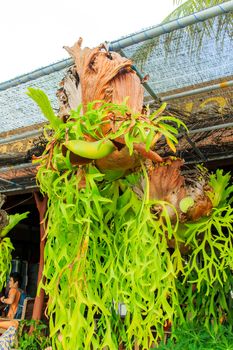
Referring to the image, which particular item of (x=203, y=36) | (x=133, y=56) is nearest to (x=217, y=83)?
(x=203, y=36)

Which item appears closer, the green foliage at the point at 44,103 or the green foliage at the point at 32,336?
the green foliage at the point at 44,103

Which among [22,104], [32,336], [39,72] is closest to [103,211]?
[39,72]

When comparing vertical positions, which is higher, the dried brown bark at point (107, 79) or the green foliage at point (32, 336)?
the dried brown bark at point (107, 79)

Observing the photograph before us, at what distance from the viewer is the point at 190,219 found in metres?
1.82

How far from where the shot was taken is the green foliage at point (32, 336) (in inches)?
158

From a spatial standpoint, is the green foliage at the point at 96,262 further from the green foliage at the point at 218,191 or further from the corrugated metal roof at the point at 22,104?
the corrugated metal roof at the point at 22,104

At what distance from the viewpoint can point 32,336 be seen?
4105mm

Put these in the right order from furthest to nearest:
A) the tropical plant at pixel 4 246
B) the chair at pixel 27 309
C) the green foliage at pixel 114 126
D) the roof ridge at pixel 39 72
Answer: the chair at pixel 27 309
the tropical plant at pixel 4 246
the roof ridge at pixel 39 72
the green foliage at pixel 114 126

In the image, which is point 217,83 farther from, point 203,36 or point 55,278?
point 55,278

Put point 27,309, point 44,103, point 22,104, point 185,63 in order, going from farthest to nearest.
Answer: point 27,309, point 22,104, point 185,63, point 44,103

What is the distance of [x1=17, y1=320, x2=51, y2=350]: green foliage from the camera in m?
4.02

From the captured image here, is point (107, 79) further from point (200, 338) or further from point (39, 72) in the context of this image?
point (200, 338)

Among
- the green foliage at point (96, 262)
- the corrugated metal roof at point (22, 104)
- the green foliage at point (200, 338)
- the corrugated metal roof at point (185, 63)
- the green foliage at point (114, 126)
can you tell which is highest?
the corrugated metal roof at point (22, 104)

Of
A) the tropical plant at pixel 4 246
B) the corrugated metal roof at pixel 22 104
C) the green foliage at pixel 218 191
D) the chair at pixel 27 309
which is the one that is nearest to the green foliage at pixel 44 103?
the green foliage at pixel 218 191
